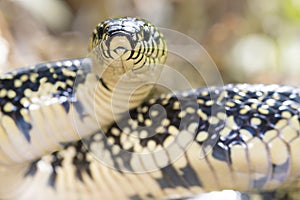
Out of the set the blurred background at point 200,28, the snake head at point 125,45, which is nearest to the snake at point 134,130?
the snake head at point 125,45

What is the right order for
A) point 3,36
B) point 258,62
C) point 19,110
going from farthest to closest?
point 258,62 < point 3,36 < point 19,110

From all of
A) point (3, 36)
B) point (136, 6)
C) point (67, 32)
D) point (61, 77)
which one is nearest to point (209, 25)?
point (136, 6)

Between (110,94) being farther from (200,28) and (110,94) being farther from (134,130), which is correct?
(200,28)

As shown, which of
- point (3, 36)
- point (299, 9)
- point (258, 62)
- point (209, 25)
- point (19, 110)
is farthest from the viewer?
point (209, 25)

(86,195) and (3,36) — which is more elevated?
(3,36)

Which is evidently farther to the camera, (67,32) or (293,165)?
(67,32)

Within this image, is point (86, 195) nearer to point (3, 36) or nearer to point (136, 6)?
point (3, 36)

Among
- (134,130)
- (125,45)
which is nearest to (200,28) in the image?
(134,130)
